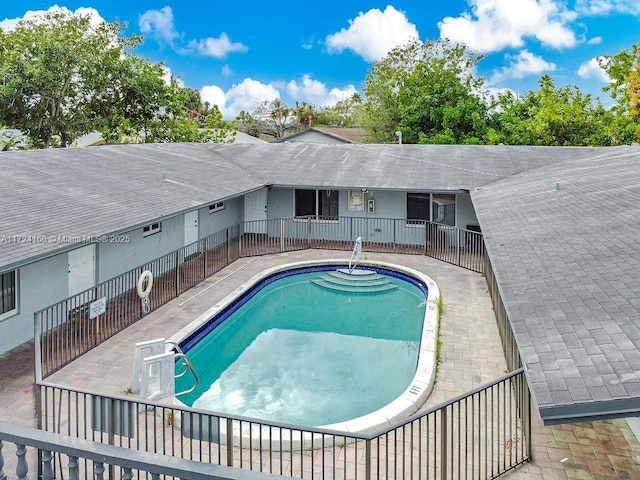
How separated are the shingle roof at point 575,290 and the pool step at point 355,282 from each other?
4173mm

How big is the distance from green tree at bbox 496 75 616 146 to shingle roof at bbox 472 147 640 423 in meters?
21.5

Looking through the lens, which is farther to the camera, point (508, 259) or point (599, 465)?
point (508, 259)

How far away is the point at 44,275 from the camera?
11094 millimetres

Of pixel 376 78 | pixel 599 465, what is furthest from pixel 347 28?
pixel 599 465

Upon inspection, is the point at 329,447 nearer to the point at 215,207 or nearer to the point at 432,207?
the point at 215,207

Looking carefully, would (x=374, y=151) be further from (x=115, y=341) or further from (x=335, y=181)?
(x=115, y=341)

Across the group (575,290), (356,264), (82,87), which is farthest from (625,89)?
(82,87)

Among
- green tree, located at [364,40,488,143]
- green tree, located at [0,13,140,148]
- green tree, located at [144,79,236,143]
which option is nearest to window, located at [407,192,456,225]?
green tree, located at [364,40,488,143]

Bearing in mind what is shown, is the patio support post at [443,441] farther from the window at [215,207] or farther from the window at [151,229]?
the window at [215,207]

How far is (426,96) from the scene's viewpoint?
37.2 metres

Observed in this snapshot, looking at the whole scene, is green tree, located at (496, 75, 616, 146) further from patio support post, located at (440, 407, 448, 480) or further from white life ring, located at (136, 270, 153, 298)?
patio support post, located at (440, 407, 448, 480)

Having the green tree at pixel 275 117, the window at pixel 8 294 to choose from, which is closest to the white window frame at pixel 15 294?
the window at pixel 8 294

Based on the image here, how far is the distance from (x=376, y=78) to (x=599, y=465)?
1810 inches

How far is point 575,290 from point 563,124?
99.6ft
